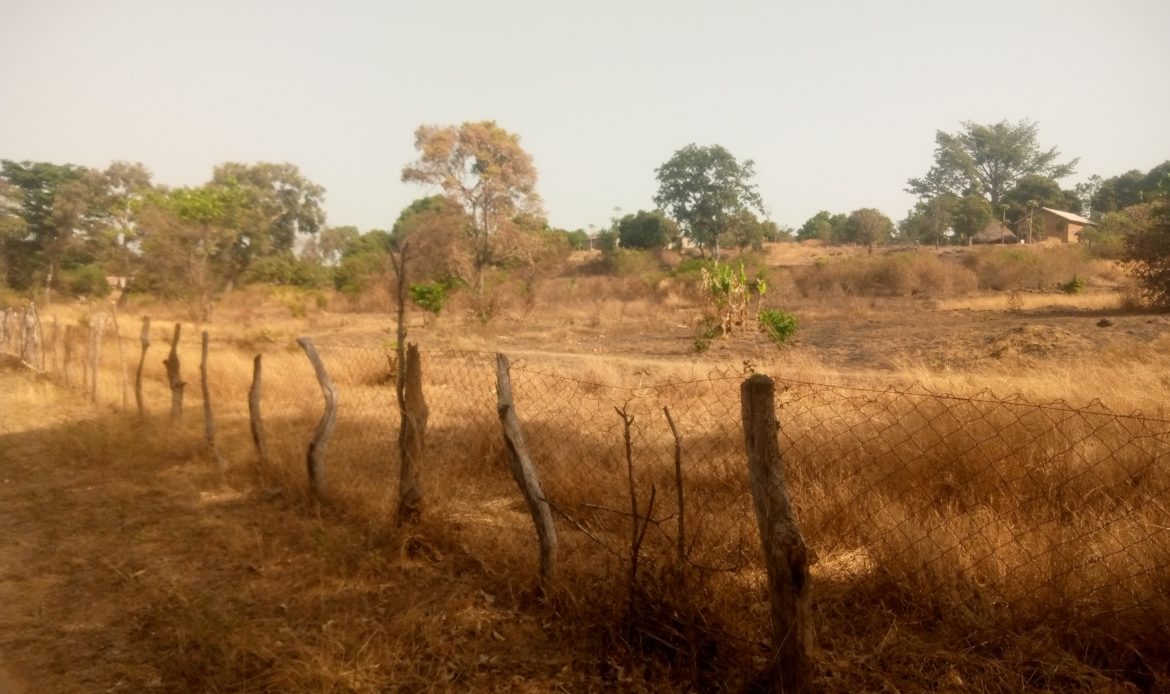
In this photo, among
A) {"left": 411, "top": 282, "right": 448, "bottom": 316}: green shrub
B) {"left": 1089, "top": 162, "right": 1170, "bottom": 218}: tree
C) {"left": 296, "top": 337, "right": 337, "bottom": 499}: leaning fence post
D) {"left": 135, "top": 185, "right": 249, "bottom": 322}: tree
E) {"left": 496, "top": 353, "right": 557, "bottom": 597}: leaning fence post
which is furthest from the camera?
{"left": 1089, "top": 162, "right": 1170, "bottom": 218}: tree

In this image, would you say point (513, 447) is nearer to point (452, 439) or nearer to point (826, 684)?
point (826, 684)

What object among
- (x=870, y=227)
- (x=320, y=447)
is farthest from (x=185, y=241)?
(x=870, y=227)

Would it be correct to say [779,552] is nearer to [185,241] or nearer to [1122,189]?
[185,241]

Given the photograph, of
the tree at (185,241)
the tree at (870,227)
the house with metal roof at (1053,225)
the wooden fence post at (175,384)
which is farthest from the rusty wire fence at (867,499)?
the house with metal roof at (1053,225)

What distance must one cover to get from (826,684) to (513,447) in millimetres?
1808

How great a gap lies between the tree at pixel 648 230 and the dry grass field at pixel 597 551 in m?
38.8

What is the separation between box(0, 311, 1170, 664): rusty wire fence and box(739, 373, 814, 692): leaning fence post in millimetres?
389

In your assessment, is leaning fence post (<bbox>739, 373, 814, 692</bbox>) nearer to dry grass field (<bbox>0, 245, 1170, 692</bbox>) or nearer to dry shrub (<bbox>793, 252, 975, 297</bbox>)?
dry grass field (<bbox>0, 245, 1170, 692</bbox>)

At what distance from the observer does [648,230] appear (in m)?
47.5

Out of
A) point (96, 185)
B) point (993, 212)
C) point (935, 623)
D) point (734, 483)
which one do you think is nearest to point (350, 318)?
point (96, 185)

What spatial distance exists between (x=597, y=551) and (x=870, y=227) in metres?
43.4

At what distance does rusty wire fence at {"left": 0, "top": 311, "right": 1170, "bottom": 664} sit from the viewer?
326cm

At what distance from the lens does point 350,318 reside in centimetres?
2742

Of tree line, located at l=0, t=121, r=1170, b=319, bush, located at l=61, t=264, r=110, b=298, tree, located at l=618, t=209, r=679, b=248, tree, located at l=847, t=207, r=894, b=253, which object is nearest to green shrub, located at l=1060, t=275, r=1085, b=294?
tree line, located at l=0, t=121, r=1170, b=319
